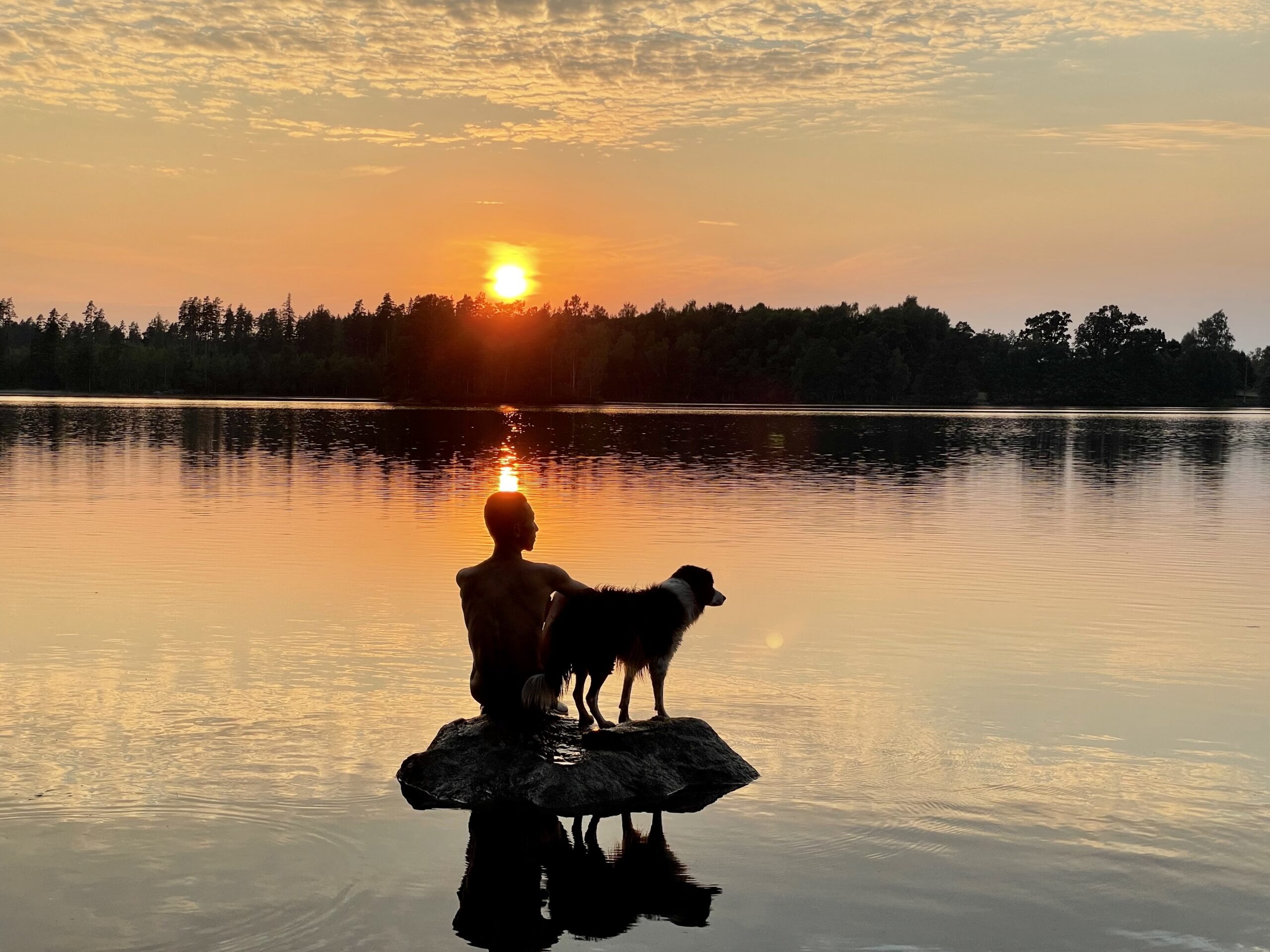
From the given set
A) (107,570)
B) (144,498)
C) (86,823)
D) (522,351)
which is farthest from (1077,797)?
(522,351)

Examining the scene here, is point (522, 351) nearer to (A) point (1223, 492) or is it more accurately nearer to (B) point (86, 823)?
(A) point (1223, 492)

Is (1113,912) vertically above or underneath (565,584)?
underneath

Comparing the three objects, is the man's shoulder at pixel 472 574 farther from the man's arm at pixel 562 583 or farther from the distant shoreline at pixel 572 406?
the distant shoreline at pixel 572 406

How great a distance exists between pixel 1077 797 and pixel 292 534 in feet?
54.3

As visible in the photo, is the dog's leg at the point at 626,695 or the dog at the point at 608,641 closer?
the dog at the point at 608,641

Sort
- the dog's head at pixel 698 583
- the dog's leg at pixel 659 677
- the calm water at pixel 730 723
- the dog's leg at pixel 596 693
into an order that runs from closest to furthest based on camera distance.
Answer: the calm water at pixel 730 723
the dog's leg at pixel 596 693
the dog's leg at pixel 659 677
the dog's head at pixel 698 583

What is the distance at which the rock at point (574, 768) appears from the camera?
26.9 ft

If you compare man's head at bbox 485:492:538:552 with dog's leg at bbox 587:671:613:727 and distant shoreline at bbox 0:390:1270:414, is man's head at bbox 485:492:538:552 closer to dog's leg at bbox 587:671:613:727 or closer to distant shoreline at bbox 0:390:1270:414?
dog's leg at bbox 587:671:613:727

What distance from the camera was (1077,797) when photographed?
8.47m

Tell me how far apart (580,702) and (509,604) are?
818 mm

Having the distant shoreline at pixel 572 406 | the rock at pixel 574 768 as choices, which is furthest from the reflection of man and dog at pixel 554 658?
the distant shoreline at pixel 572 406

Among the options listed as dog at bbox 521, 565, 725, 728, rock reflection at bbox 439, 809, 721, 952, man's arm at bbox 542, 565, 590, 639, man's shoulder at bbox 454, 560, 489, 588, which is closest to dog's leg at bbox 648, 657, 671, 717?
dog at bbox 521, 565, 725, 728

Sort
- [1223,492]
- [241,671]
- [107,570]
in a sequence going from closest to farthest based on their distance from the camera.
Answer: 1. [241,671]
2. [107,570]
3. [1223,492]

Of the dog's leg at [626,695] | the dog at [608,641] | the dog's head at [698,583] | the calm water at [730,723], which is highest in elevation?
the dog's head at [698,583]
